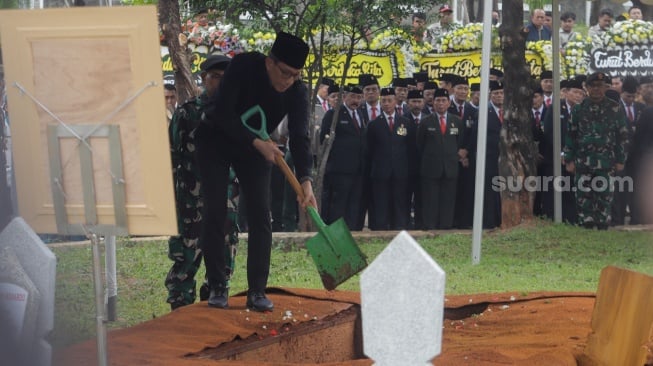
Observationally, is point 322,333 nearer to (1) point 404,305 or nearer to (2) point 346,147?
(1) point 404,305

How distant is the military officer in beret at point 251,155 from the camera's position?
24.3 feet

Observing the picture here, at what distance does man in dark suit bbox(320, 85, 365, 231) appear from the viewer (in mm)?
14133

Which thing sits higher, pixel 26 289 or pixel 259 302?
pixel 26 289

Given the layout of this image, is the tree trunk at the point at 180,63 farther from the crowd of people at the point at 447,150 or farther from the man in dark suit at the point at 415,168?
the man in dark suit at the point at 415,168

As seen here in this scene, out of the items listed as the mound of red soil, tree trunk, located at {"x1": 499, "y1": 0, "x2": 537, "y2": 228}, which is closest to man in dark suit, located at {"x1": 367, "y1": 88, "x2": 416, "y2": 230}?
tree trunk, located at {"x1": 499, "y1": 0, "x2": 537, "y2": 228}

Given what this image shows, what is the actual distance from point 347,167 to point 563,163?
261 centimetres

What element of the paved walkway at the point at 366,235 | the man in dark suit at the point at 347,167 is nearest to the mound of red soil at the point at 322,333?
the paved walkway at the point at 366,235

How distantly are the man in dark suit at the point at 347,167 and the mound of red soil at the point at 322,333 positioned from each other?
19.3 ft

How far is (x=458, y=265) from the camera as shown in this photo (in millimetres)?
11625

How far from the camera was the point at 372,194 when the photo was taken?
1491cm

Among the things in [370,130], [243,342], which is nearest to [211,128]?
[243,342]

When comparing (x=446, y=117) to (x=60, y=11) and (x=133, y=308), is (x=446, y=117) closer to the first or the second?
(x=133, y=308)

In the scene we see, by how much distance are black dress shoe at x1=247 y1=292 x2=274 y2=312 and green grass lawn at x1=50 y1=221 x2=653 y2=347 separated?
36.8 inches

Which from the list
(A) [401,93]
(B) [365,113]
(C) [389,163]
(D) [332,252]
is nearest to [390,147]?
(C) [389,163]
